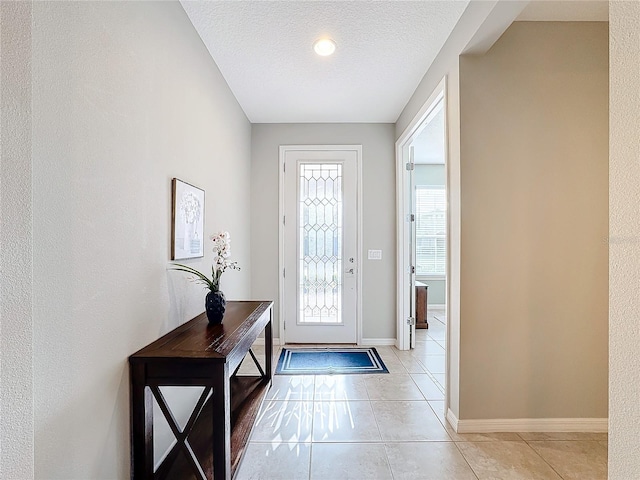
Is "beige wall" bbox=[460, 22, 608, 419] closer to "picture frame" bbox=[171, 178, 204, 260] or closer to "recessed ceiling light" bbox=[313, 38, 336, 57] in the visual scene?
"recessed ceiling light" bbox=[313, 38, 336, 57]

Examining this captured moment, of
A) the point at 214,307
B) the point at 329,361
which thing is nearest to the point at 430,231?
the point at 329,361

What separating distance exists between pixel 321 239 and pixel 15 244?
3414mm

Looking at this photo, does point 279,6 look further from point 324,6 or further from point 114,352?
point 114,352

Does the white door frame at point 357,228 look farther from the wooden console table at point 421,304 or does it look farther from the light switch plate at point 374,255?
the wooden console table at point 421,304

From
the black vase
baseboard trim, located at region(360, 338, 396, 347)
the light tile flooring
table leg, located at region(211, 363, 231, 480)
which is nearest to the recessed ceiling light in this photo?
the black vase

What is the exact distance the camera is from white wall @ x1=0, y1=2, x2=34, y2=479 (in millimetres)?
703

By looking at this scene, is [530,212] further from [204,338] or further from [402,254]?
[204,338]

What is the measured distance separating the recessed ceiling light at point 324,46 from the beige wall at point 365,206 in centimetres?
159

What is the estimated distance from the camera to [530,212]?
2184 millimetres

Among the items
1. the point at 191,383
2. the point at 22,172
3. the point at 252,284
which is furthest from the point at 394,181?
the point at 22,172

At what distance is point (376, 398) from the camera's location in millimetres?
2688

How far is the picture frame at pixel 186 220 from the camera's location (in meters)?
1.86

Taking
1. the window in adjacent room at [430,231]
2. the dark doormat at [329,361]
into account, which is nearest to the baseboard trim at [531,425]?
the dark doormat at [329,361]

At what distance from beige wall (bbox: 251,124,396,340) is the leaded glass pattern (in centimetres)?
30
